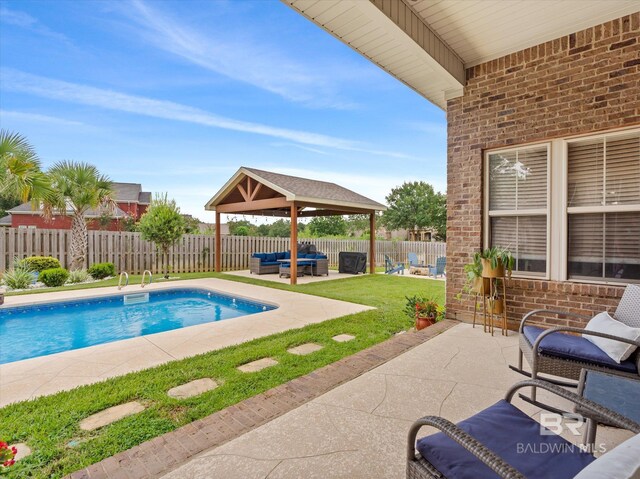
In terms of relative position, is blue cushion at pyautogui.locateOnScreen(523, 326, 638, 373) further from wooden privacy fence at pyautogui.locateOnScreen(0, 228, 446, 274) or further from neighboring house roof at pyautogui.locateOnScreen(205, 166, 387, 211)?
wooden privacy fence at pyautogui.locateOnScreen(0, 228, 446, 274)

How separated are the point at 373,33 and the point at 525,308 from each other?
4214 mm

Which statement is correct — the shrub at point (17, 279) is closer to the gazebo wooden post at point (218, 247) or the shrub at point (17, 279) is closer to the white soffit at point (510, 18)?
the gazebo wooden post at point (218, 247)

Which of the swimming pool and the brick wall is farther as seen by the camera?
the swimming pool

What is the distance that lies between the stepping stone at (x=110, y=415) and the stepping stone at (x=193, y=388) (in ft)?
1.00

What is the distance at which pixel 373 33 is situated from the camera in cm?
380

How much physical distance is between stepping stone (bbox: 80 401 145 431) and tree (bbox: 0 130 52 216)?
A: 8.84 meters

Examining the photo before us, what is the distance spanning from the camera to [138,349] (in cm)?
444

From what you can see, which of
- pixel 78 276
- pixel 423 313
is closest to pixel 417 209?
pixel 78 276

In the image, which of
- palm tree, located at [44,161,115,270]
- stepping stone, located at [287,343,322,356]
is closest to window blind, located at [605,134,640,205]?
stepping stone, located at [287,343,322,356]

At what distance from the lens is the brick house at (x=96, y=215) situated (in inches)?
879

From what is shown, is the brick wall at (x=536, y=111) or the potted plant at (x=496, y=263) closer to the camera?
the brick wall at (x=536, y=111)

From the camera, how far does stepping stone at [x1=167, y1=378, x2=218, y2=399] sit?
3020mm

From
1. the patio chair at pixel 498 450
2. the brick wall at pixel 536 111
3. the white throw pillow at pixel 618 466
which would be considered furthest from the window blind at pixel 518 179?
the white throw pillow at pixel 618 466

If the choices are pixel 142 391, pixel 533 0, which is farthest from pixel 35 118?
pixel 533 0
